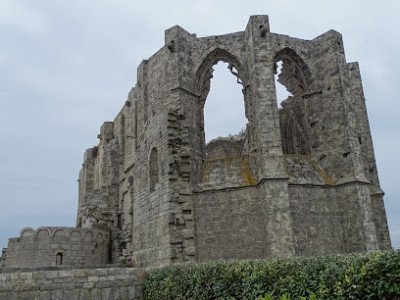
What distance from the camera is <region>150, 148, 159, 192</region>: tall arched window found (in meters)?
13.6

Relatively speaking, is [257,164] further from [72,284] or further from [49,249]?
[49,249]

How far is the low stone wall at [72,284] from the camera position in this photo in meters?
8.00

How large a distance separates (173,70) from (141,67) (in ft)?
10.9

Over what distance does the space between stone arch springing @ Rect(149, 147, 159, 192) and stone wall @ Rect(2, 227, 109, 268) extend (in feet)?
19.4

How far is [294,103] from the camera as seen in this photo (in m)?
16.7

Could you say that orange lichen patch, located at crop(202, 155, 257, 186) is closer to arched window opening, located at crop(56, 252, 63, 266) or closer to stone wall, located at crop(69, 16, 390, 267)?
stone wall, located at crop(69, 16, 390, 267)

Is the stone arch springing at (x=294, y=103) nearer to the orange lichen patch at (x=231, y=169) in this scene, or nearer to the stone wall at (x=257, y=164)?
the stone wall at (x=257, y=164)

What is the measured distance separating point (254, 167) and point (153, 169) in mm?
3728

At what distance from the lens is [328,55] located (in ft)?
46.0

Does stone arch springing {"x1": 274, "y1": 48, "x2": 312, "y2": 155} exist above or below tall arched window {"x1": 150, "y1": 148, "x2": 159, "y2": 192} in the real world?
above

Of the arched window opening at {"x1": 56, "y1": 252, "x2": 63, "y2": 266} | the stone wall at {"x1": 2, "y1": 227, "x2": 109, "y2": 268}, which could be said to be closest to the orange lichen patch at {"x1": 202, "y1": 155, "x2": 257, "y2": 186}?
the stone wall at {"x1": 2, "y1": 227, "x2": 109, "y2": 268}

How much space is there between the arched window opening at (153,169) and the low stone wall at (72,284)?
448 cm

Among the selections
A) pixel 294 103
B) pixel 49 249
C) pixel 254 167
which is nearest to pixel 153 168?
pixel 254 167

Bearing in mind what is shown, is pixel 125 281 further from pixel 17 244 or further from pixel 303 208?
pixel 17 244
